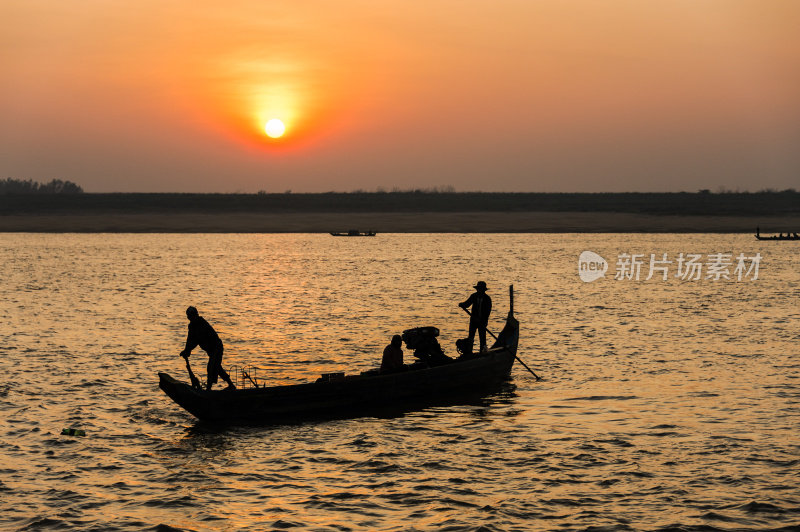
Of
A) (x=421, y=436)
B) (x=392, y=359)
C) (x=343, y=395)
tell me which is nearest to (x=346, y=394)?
(x=343, y=395)

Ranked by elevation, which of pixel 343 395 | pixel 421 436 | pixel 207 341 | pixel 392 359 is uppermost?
pixel 207 341

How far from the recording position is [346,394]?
64.6ft

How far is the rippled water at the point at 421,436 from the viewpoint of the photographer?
13.6 metres

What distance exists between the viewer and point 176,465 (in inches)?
635

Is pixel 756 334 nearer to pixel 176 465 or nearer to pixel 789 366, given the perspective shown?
pixel 789 366

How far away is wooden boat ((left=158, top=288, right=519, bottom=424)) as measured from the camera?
18.6 m

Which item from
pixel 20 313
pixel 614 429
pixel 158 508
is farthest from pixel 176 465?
pixel 20 313

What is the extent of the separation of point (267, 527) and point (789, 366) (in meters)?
19.0

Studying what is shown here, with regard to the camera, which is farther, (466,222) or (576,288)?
(466,222)

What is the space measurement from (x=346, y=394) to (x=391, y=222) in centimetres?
17111

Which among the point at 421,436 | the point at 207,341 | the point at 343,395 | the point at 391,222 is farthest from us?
the point at 391,222

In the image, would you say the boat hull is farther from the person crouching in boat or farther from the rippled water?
the person crouching in boat

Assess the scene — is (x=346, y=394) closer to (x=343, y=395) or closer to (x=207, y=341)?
(x=343, y=395)

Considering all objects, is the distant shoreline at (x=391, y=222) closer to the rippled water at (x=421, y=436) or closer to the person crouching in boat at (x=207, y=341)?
the rippled water at (x=421, y=436)
